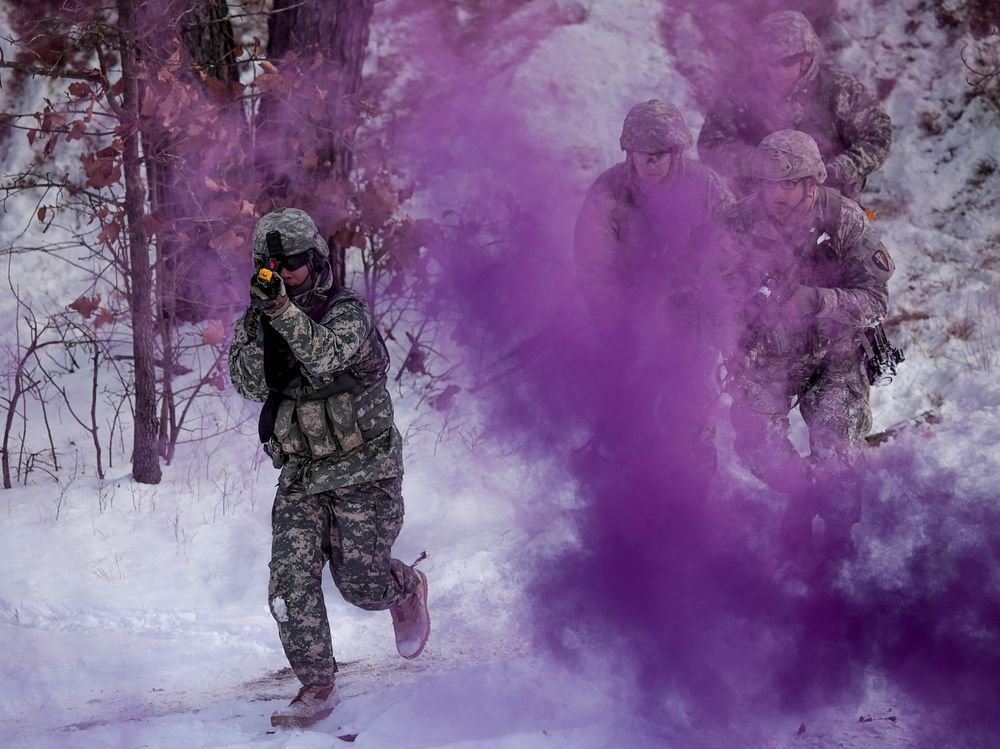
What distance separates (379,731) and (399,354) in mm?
4721

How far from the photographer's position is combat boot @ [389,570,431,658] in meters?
4.87

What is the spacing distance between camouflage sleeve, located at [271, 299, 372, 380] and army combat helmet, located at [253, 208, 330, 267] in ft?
0.77

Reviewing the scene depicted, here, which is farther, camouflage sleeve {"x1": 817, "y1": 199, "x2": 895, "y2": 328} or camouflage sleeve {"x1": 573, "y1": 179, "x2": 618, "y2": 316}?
camouflage sleeve {"x1": 573, "y1": 179, "x2": 618, "y2": 316}

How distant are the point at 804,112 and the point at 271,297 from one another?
367cm

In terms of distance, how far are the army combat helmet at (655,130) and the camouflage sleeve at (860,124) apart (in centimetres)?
113

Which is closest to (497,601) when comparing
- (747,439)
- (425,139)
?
(747,439)

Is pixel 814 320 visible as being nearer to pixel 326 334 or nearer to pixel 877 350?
pixel 877 350

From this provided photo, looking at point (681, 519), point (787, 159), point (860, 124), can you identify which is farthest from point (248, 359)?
point (860, 124)

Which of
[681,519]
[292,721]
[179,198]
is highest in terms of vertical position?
[179,198]

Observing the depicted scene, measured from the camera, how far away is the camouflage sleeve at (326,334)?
390 cm

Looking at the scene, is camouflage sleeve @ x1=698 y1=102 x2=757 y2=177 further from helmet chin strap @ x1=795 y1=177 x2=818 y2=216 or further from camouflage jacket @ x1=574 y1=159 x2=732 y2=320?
helmet chin strap @ x1=795 y1=177 x2=818 y2=216

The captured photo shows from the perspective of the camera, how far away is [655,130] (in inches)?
222

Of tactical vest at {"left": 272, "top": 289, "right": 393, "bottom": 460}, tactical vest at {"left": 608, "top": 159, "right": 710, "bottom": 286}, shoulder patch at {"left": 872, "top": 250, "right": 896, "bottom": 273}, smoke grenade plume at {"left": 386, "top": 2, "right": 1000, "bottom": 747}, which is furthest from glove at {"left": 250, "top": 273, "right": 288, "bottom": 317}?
shoulder patch at {"left": 872, "top": 250, "right": 896, "bottom": 273}

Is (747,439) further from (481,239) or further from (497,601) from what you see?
(481,239)
